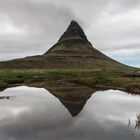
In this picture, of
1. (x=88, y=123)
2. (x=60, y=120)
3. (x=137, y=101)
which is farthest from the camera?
(x=137, y=101)

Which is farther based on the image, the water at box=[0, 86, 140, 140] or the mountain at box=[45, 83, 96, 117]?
the mountain at box=[45, 83, 96, 117]

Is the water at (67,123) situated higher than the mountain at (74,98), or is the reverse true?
the mountain at (74,98)

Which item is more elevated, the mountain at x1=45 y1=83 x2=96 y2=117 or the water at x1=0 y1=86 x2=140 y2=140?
the mountain at x1=45 y1=83 x2=96 y2=117

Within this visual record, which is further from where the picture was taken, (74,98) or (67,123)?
(74,98)

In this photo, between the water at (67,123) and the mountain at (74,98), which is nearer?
the water at (67,123)

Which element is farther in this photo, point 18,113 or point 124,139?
point 18,113

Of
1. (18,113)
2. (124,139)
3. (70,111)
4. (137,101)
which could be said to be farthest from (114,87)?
(124,139)

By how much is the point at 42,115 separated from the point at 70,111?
526cm

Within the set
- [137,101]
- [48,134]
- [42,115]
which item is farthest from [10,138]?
[137,101]

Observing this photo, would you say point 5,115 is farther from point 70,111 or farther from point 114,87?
point 114,87

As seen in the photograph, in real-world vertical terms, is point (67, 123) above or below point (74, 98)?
below

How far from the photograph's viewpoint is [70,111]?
40562 mm

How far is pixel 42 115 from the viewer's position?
36844 mm

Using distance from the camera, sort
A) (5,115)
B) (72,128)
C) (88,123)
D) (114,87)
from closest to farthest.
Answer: (72,128), (88,123), (5,115), (114,87)
